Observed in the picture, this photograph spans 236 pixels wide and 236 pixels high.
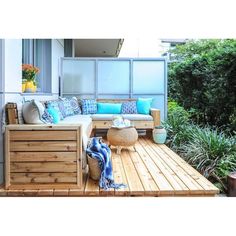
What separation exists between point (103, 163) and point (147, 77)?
398 cm

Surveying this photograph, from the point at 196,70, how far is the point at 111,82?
6.14ft

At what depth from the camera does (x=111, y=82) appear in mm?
6609

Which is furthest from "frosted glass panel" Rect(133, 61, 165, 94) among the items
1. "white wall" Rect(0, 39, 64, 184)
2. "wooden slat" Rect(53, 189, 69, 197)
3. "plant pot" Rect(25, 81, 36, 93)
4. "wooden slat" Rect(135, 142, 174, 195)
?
"wooden slat" Rect(53, 189, 69, 197)

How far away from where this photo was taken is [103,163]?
295 cm

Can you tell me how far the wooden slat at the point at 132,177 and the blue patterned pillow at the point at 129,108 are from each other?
1.92 metres

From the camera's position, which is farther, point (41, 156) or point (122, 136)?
point (122, 136)

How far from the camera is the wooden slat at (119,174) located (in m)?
2.73

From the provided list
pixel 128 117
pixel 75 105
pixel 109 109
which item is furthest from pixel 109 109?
pixel 75 105

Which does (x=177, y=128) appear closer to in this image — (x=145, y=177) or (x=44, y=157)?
(x=145, y=177)
